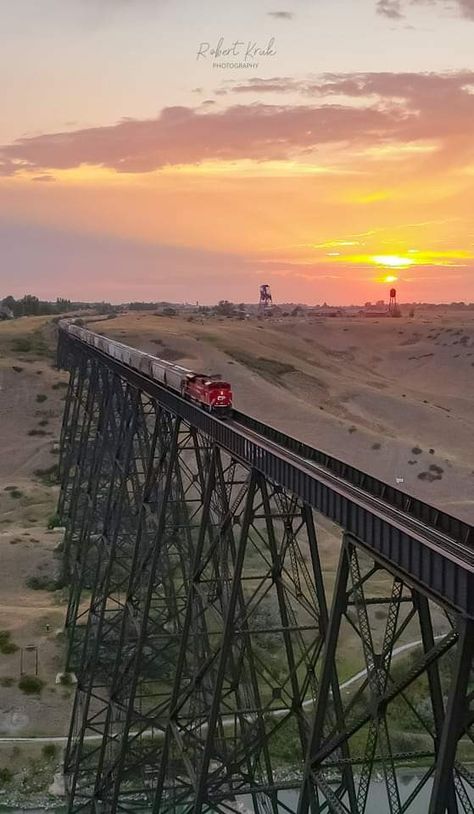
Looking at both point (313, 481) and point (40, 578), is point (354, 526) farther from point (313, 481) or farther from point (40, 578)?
point (40, 578)

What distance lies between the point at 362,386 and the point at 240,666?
279ft

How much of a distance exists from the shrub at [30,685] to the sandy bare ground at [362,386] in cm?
3527

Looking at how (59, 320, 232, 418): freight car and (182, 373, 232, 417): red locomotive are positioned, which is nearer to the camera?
(182, 373, 232, 417): red locomotive

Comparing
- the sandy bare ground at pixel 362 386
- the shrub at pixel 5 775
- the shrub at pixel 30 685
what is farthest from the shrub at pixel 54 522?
the sandy bare ground at pixel 362 386

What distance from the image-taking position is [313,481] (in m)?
12.5

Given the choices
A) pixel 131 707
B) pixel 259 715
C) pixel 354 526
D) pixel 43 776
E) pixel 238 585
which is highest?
pixel 354 526

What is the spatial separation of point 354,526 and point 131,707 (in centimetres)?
1132

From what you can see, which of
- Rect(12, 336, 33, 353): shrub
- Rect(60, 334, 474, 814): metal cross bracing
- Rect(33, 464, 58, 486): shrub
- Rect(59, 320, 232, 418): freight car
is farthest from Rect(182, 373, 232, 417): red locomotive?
Rect(12, 336, 33, 353): shrub

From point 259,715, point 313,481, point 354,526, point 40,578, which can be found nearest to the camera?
point 354,526

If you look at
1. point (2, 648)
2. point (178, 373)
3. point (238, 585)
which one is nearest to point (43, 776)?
point (2, 648)

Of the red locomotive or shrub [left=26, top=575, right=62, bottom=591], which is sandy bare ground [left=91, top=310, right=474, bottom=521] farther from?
the red locomotive

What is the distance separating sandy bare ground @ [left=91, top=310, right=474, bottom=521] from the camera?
6856 centimetres

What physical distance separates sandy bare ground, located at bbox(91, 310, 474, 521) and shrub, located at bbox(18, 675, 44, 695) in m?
35.3

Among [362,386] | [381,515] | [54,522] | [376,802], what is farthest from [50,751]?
[362,386]
